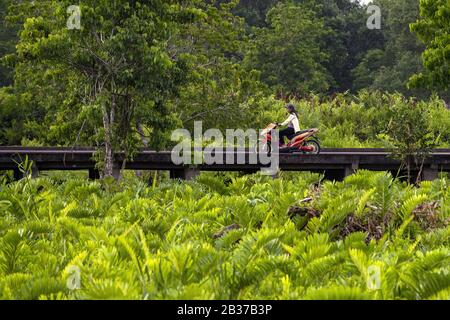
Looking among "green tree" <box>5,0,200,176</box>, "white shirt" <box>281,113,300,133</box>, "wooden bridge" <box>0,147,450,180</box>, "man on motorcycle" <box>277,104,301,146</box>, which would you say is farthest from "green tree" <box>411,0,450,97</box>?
"green tree" <box>5,0,200,176</box>

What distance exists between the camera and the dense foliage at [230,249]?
2.28m

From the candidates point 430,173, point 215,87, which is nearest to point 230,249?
point 430,173

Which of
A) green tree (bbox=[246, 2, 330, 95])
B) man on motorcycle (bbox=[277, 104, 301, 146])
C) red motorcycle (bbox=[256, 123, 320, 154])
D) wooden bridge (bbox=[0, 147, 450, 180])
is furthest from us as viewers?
green tree (bbox=[246, 2, 330, 95])

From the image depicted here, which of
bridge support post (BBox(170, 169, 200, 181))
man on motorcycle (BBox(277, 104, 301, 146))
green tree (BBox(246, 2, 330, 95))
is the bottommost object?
bridge support post (BBox(170, 169, 200, 181))

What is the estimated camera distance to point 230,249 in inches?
128

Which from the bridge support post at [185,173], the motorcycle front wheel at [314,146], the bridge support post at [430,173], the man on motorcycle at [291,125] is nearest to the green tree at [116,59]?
the bridge support post at [185,173]

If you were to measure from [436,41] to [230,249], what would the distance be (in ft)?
65.4

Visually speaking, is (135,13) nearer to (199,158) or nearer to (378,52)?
(199,158)

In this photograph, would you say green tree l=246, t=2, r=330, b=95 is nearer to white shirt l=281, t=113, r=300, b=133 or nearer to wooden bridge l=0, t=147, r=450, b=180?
wooden bridge l=0, t=147, r=450, b=180

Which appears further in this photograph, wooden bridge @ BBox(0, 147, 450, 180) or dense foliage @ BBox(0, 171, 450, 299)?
wooden bridge @ BBox(0, 147, 450, 180)

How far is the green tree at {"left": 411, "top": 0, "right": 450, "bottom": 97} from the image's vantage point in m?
21.3

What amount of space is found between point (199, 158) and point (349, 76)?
43.5 m

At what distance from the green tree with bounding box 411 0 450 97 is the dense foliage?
55.7ft
